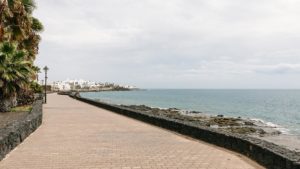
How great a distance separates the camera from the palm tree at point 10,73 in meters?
28.5

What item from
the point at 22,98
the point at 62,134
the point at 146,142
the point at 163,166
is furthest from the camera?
the point at 22,98

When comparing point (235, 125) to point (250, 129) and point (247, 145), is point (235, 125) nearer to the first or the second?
point (250, 129)

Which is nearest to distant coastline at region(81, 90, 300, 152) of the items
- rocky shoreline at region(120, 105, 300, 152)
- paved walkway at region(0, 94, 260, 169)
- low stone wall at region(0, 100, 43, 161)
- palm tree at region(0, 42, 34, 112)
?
rocky shoreline at region(120, 105, 300, 152)

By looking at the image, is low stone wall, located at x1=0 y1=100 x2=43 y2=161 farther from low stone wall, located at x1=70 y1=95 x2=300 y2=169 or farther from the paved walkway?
low stone wall, located at x1=70 y1=95 x2=300 y2=169

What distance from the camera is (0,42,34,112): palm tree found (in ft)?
93.7

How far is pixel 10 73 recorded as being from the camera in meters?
28.7

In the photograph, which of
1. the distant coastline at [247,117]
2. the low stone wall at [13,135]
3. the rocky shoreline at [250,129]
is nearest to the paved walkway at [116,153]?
the low stone wall at [13,135]

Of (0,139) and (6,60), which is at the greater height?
(6,60)

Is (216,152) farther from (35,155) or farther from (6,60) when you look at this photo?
(6,60)

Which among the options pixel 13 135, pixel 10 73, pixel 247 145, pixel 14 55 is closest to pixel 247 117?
pixel 14 55

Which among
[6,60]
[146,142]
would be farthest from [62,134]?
[6,60]

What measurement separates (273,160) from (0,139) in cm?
707

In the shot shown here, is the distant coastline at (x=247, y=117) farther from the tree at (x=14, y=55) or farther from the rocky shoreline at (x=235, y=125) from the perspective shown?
the tree at (x=14, y=55)

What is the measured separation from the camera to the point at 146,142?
565 inches
